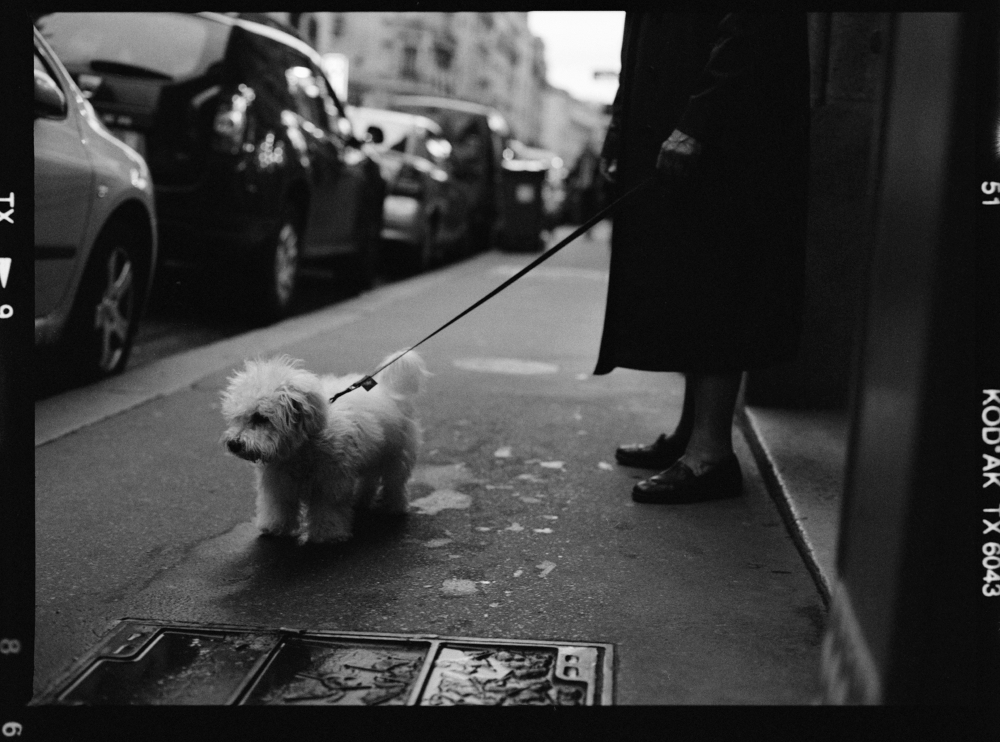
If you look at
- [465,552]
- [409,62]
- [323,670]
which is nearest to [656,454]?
[465,552]

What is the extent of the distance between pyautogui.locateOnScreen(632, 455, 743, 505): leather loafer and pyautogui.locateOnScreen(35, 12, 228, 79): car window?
4.72 metres

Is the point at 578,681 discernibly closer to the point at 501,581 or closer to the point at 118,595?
the point at 501,581

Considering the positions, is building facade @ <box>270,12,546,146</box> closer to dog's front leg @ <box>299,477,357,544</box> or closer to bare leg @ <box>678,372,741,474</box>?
bare leg @ <box>678,372,741,474</box>

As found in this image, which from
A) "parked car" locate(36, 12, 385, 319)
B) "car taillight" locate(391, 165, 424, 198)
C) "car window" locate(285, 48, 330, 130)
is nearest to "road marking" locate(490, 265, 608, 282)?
"car taillight" locate(391, 165, 424, 198)

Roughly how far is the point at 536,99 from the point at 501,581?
444 feet

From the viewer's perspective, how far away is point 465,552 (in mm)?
3770

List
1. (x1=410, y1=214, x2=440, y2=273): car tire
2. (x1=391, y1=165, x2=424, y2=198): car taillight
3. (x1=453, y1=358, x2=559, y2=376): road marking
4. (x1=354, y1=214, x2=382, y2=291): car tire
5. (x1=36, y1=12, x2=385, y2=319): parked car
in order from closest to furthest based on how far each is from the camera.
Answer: (x1=453, y1=358, x2=559, y2=376): road marking
(x1=36, y1=12, x2=385, y2=319): parked car
(x1=354, y1=214, x2=382, y2=291): car tire
(x1=391, y1=165, x2=424, y2=198): car taillight
(x1=410, y1=214, x2=440, y2=273): car tire

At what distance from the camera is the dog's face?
3.49 meters

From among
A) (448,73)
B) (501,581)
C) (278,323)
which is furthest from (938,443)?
(448,73)

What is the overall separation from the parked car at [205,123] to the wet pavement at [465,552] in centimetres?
174

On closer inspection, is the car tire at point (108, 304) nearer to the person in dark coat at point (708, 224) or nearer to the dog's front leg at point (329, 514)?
the dog's front leg at point (329, 514)

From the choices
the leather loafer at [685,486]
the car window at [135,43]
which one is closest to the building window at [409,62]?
the car window at [135,43]

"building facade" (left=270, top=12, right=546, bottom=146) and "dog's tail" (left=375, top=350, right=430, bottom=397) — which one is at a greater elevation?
"building facade" (left=270, top=12, right=546, bottom=146)

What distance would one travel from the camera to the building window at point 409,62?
65.5 m
